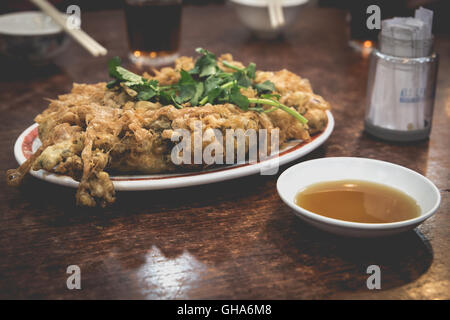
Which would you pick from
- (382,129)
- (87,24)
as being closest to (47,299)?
(382,129)

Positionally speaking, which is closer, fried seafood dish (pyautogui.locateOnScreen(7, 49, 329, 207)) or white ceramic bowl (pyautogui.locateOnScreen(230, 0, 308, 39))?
fried seafood dish (pyautogui.locateOnScreen(7, 49, 329, 207))

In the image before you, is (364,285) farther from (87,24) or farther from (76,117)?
(87,24)

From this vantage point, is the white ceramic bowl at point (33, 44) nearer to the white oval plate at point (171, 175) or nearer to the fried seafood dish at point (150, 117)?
the fried seafood dish at point (150, 117)

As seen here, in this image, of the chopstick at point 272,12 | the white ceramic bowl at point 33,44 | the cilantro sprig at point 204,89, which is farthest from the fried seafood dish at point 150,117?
the chopstick at point 272,12

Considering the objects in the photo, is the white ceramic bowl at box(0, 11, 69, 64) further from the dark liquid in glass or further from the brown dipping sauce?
the brown dipping sauce

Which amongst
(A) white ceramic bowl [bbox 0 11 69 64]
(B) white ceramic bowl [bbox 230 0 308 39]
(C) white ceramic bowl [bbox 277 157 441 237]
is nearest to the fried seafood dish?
(C) white ceramic bowl [bbox 277 157 441 237]

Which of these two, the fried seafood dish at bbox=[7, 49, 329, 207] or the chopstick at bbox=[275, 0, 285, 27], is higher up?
the chopstick at bbox=[275, 0, 285, 27]
